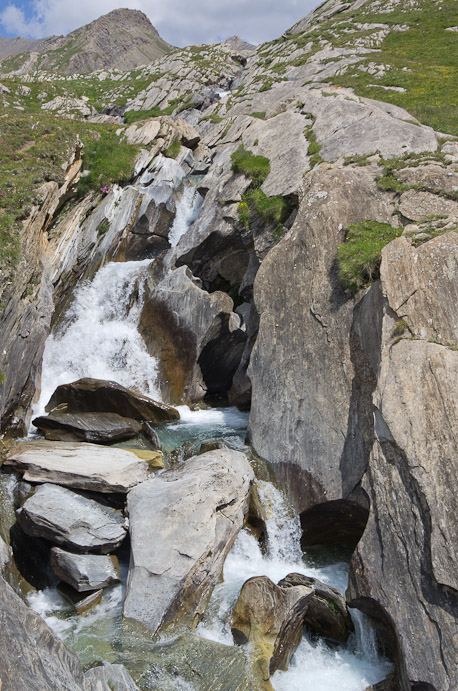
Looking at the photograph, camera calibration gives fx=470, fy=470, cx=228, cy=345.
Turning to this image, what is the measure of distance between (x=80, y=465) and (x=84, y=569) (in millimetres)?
3323

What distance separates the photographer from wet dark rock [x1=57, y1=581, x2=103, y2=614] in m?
10.7

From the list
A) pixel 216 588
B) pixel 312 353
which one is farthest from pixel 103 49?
pixel 216 588

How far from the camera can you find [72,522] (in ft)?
39.2

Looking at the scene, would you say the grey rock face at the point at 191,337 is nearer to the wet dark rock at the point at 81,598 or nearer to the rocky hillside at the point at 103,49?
the wet dark rock at the point at 81,598

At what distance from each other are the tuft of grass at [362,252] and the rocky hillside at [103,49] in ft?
392

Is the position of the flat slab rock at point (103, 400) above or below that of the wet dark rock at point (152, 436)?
above

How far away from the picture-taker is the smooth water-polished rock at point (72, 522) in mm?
11742

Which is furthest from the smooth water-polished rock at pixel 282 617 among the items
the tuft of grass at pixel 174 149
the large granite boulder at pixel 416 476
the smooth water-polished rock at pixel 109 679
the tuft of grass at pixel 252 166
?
the tuft of grass at pixel 174 149

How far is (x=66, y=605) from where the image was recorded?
36.1 feet

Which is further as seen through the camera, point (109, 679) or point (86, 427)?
point (86, 427)

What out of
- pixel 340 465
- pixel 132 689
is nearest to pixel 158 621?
pixel 132 689

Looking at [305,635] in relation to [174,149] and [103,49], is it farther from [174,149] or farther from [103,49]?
[103,49]

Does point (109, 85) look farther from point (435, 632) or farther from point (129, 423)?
point (435, 632)

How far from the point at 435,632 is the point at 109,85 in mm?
90970
